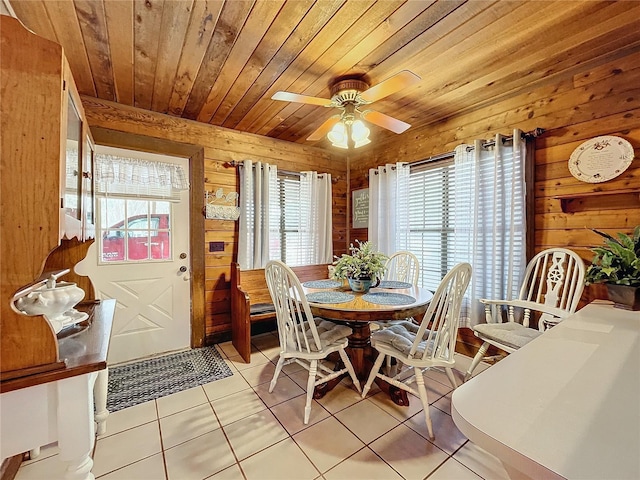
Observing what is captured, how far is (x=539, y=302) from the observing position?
224 centimetres

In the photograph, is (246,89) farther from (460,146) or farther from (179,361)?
(179,361)

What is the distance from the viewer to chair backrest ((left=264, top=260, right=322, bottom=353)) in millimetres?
1765

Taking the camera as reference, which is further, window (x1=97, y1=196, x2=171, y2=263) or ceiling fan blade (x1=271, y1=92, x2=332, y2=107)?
window (x1=97, y1=196, x2=171, y2=263)

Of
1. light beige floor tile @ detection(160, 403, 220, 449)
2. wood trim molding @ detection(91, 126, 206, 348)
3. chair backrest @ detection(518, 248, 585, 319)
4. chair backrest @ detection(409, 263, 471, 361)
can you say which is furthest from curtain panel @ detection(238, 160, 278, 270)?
chair backrest @ detection(518, 248, 585, 319)

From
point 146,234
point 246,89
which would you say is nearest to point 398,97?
point 246,89

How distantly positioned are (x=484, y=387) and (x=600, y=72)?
2.54m

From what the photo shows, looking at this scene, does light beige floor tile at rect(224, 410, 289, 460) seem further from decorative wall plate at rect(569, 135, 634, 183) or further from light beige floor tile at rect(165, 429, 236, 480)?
decorative wall plate at rect(569, 135, 634, 183)

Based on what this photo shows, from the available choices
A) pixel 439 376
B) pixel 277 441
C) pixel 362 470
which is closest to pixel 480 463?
pixel 362 470

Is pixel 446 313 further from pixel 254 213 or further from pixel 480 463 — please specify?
pixel 254 213

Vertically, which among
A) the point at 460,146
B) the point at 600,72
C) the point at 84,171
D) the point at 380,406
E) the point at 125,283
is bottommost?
the point at 380,406

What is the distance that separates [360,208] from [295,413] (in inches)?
103

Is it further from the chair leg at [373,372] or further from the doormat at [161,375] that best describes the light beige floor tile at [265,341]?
the chair leg at [373,372]

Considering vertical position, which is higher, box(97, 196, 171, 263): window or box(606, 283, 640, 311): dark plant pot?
box(97, 196, 171, 263): window

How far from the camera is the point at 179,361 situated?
2.62 m
